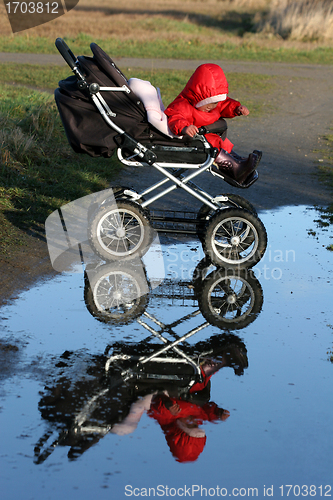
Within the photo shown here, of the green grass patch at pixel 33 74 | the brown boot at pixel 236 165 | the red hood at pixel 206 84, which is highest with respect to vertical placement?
the red hood at pixel 206 84

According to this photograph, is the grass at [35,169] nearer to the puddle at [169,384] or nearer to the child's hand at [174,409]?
the puddle at [169,384]

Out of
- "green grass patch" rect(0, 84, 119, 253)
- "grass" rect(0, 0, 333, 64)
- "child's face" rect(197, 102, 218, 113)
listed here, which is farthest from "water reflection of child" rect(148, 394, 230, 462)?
"grass" rect(0, 0, 333, 64)

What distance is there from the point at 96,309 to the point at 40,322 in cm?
47

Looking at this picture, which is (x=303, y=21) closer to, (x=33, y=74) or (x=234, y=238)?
(x=33, y=74)

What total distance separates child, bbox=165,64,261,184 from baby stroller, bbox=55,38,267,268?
104 mm

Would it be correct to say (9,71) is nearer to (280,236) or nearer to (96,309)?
(280,236)

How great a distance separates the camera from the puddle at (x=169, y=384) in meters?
2.96

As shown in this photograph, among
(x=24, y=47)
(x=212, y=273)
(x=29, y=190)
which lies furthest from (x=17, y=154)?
(x=24, y=47)

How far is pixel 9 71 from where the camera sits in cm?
1631

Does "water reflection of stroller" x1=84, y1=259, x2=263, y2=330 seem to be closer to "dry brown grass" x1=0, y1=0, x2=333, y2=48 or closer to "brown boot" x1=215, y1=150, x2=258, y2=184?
"brown boot" x1=215, y1=150, x2=258, y2=184

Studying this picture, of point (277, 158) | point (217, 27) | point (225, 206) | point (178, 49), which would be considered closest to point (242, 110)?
point (225, 206)

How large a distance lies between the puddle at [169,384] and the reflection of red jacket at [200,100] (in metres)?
1.32

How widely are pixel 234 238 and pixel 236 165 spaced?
68 cm

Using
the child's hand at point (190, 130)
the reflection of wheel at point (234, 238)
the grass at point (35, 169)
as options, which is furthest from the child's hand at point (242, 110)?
the grass at point (35, 169)
